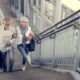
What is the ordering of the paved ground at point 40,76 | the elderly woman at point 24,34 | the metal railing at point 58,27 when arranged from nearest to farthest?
Result: the paved ground at point 40,76
the metal railing at point 58,27
the elderly woman at point 24,34

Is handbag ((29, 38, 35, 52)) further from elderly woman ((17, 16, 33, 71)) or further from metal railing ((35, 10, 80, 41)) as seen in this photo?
metal railing ((35, 10, 80, 41))

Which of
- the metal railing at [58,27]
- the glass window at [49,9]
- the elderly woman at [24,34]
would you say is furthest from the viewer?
the glass window at [49,9]

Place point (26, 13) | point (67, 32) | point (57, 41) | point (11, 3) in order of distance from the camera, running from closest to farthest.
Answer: point (67, 32)
point (57, 41)
point (26, 13)
point (11, 3)

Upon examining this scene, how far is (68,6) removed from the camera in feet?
29.3

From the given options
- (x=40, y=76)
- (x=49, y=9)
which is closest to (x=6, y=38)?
(x=40, y=76)

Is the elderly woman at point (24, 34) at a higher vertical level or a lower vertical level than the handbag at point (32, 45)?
higher

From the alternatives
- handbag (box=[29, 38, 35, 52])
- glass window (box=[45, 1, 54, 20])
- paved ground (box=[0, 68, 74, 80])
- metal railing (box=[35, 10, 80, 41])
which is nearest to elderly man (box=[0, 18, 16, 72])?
handbag (box=[29, 38, 35, 52])

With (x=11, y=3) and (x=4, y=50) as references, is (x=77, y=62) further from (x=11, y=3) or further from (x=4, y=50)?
(x=11, y=3)

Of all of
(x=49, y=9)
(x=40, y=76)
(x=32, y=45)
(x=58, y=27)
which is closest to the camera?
(x=40, y=76)

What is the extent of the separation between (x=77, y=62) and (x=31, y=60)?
3.70 m

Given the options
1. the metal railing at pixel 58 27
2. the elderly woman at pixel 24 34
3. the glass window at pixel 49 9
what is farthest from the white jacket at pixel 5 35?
the glass window at pixel 49 9

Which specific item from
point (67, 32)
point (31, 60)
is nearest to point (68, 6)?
point (31, 60)

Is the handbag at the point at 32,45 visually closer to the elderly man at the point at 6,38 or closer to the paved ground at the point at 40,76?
the elderly man at the point at 6,38

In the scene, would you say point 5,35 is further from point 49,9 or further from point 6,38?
point 49,9
